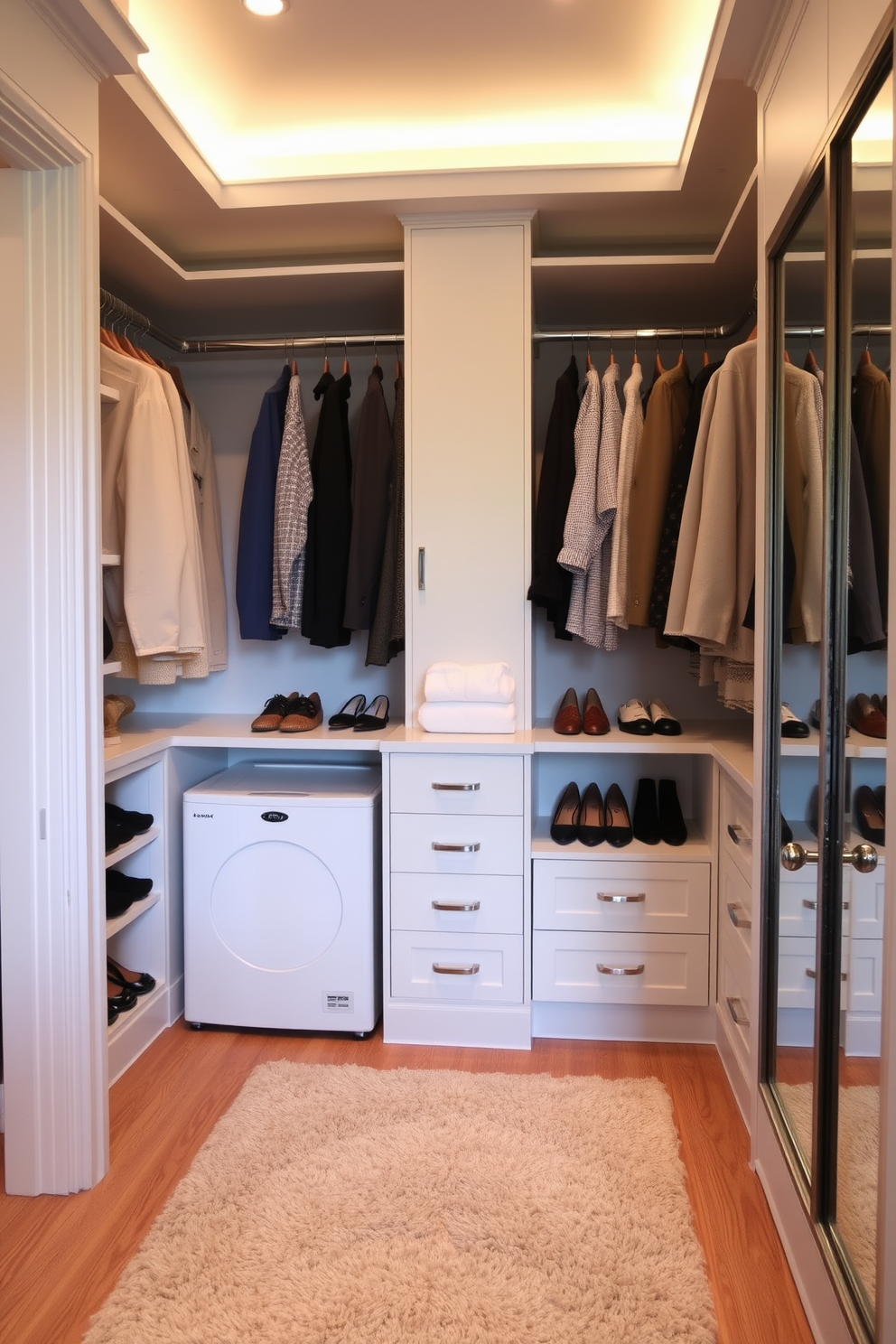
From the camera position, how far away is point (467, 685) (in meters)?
2.60

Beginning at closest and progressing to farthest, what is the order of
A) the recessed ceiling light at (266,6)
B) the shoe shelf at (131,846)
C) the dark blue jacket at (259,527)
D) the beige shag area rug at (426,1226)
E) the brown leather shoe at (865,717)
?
the brown leather shoe at (865,717)
the beige shag area rug at (426,1226)
the recessed ceiling light at (266,6)
the shoe shelf at (131,846)
the dark blue jacket at (259,527)

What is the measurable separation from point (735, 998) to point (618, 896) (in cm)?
40

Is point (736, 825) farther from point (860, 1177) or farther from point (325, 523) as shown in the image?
point (325, 523)

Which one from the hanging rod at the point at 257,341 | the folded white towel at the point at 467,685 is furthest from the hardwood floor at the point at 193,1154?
the hanging rod at the point at 257,341

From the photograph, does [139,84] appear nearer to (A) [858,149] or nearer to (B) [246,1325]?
(A) [858,149]

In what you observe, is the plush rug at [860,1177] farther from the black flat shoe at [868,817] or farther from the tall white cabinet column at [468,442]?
the tall white cabinet column at [468,442]

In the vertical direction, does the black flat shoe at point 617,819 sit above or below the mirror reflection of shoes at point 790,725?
below

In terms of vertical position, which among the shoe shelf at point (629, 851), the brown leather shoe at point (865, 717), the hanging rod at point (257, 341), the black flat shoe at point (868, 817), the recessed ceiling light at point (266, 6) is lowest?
the shoe shelf at point (629, 851)

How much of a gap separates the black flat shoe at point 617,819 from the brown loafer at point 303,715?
3.14 feet

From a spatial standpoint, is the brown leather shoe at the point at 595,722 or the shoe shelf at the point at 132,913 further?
the brown leather shoe at the point at 595,722

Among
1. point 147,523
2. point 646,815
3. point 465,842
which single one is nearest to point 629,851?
point 646,815

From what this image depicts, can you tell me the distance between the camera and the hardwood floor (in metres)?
1.57

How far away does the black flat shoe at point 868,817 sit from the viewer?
1.18 m

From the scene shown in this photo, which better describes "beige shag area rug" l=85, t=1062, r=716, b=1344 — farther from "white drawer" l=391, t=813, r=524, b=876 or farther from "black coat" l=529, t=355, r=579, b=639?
"black coat" l=529, t=355, r=579, b=639
